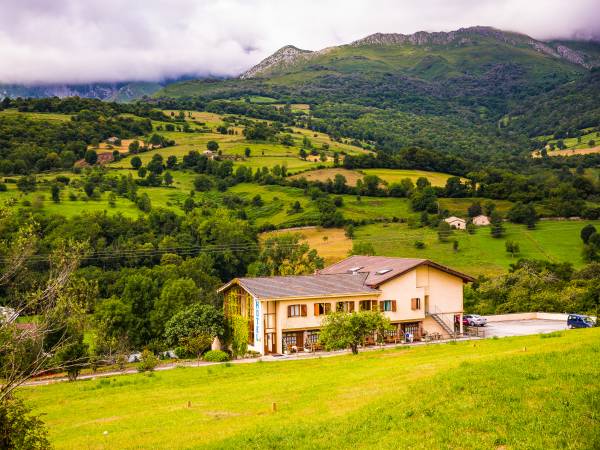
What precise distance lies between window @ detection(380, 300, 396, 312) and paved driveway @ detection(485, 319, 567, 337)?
28.1ft

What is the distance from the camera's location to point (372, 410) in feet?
61.3

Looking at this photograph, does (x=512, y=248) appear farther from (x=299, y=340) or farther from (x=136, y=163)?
(x=136, y=163)

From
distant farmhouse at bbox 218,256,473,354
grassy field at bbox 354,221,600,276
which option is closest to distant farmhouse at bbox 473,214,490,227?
grassy field at bbox 354,221,600,276

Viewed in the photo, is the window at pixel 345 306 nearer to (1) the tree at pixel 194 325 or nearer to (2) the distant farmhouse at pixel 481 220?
(1) the tree at pixel 194 325

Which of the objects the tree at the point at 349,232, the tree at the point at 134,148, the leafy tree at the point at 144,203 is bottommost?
the tree at the point at 349,232

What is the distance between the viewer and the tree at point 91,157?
16412cm

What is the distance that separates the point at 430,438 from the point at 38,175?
14935 centimetres

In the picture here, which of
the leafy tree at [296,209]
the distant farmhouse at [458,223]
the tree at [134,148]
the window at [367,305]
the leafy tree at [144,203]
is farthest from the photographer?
the tree at [134,148]

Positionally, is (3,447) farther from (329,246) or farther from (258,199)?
(258,199)

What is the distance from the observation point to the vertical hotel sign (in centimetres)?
5174

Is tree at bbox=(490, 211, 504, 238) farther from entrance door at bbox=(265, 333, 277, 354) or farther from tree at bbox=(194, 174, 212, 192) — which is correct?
tree at bbox=(194, 174, 212, 192)

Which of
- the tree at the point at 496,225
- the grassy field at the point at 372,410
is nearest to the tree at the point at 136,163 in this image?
the tree at the point at 496,225

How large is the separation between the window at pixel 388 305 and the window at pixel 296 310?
7.83m

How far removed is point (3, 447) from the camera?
1584 cm
